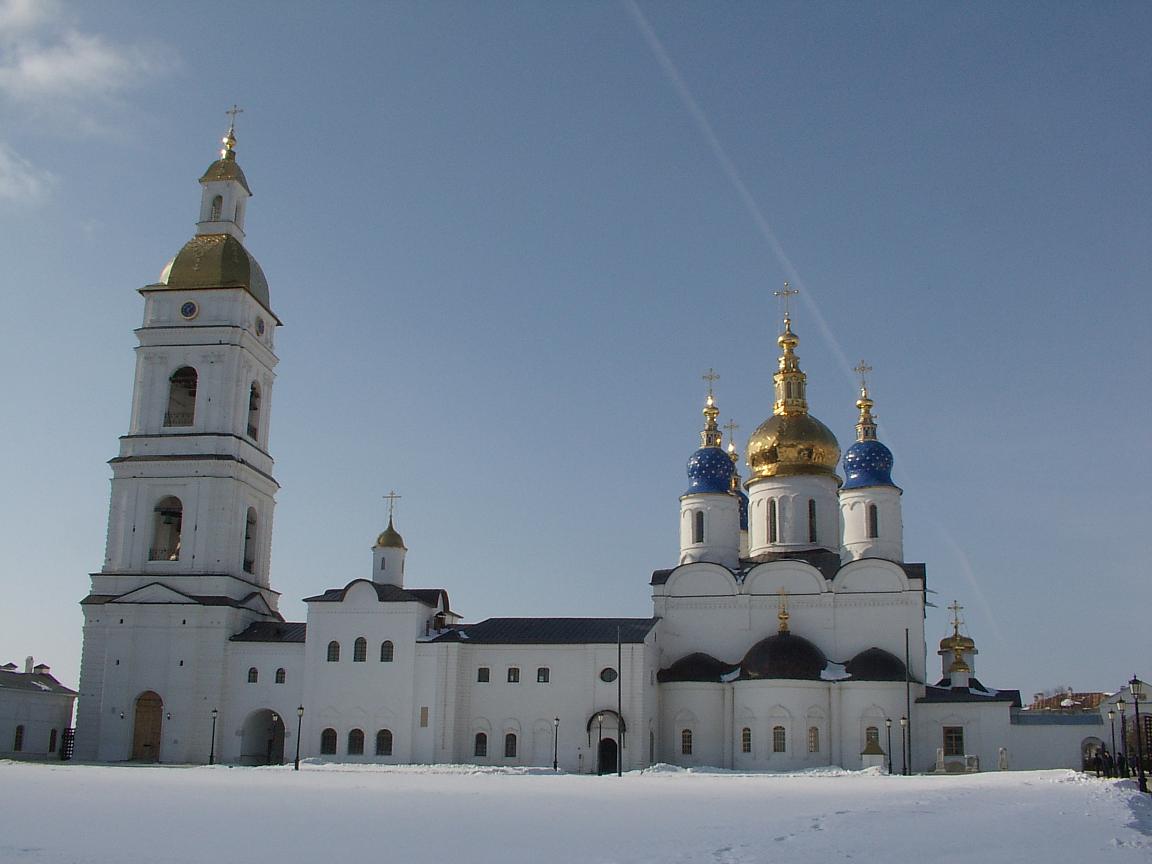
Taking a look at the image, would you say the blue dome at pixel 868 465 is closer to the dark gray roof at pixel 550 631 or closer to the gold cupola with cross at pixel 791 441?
the gold cupola with cross at pixel 791 441

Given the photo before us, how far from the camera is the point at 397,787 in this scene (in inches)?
907

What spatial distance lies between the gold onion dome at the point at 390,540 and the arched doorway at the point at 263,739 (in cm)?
625

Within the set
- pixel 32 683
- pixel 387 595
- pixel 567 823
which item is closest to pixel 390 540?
pixel 387 595

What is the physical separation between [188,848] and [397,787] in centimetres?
1045

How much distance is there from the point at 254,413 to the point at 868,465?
20616 mm

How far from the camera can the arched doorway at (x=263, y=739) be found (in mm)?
38969

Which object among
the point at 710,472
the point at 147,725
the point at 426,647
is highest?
the point at 710,472

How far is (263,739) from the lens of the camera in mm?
40125

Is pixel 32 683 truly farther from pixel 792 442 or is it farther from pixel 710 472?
pixel 792 442

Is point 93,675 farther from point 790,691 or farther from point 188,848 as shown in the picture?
point 188,848

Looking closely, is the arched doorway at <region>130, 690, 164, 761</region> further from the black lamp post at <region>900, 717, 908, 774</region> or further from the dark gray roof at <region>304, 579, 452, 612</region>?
the black lamp post at <region>900, 717, 908, 774</region>

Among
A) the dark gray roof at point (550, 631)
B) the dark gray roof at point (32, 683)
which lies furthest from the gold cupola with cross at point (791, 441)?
the dark gray roof at point (32, 683)

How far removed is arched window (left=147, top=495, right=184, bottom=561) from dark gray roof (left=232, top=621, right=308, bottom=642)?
10.4ft

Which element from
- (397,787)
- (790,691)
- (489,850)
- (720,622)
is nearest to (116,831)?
A: (489,850)
